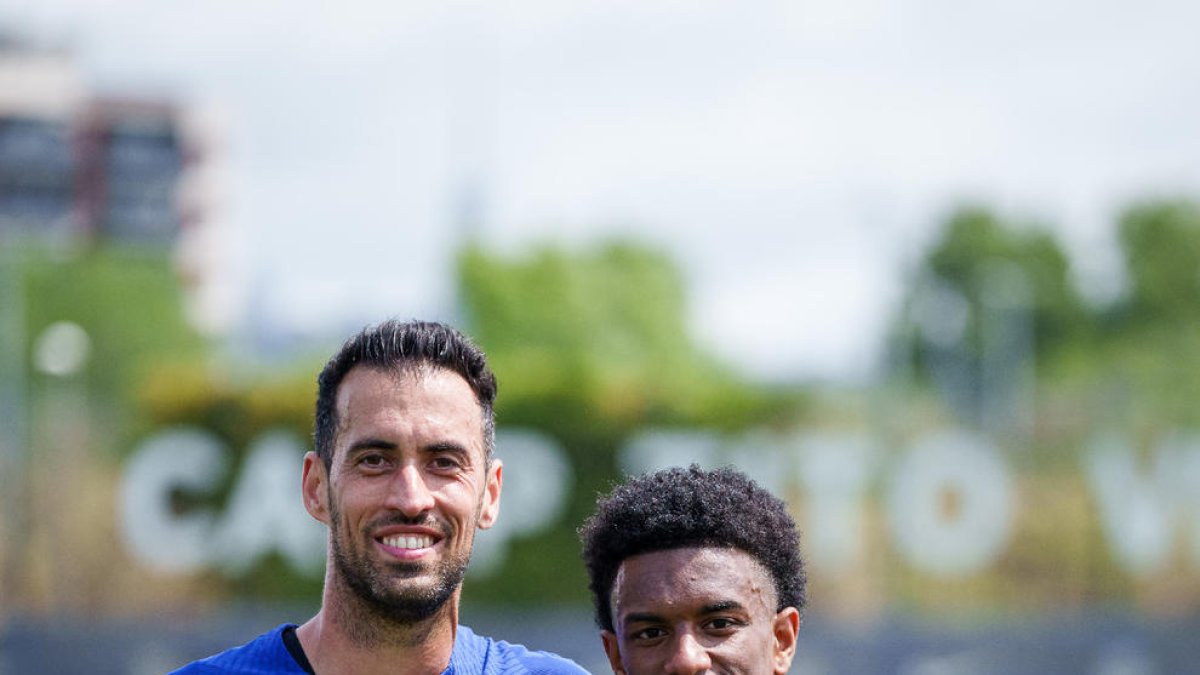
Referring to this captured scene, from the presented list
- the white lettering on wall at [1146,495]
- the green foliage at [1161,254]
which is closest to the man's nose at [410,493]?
the white lettering on wall at [1146,495]

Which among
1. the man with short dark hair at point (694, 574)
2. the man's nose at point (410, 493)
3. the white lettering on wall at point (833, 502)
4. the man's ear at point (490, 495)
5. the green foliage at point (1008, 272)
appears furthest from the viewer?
the green foliage at point (1008, 272)

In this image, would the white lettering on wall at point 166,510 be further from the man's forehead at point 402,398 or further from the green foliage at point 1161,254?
the green foliage at point 1161,254

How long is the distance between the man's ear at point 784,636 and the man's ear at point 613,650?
1.18 ft

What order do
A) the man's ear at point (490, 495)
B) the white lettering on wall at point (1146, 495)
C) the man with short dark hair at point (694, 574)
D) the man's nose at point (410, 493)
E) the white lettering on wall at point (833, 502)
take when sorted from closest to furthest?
the man's nose at point (410, 493) < the man with short dark hair at point (694, 574) < the man's ear at point (490, 495) < the white lettering on wall at point (833, 502) < the white lettering on wall at point (1146, 495)

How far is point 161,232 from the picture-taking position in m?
81.9

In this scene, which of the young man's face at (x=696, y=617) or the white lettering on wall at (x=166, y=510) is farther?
the white lettering on wall at (x=166, y=510)

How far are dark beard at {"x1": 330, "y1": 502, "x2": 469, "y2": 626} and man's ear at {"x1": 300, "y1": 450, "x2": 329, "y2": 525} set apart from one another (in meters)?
0.08

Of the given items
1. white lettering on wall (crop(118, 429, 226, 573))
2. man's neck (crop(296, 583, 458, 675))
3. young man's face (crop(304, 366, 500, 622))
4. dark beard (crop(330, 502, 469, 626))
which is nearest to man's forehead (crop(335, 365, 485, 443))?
young man's face (crop(304, 366, 500, 622))

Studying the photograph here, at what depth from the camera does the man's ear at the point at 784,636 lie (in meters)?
3.90

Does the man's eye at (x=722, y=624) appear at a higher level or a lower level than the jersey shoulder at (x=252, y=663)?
higher

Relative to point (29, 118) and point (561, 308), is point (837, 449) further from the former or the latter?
point (29, 118)

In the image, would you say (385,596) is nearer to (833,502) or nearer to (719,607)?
(719,607)

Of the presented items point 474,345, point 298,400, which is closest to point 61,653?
point 298,400

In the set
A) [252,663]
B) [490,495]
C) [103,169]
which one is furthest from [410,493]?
[103,169]
